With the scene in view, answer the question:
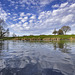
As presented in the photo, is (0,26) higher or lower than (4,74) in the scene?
higher

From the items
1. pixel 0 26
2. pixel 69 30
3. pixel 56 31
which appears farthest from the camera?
pixel 56 31

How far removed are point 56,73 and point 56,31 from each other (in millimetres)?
116543

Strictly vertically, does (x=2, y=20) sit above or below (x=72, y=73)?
above

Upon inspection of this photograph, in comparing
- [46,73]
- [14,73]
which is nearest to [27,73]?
[14,73]

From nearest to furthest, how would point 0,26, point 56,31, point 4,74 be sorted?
point 4,74
point 0,26
point 56,31

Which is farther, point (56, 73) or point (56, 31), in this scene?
point (56, 31)

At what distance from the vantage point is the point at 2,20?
191ft

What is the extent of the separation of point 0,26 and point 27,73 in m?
62.9

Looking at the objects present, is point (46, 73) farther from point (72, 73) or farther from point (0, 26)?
point (0, 26)

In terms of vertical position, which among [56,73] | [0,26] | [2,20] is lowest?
[56,73]

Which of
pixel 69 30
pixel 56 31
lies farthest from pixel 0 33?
pixel 69 30

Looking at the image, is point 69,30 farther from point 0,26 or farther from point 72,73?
point 72,73

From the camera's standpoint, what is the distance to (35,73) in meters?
3.61

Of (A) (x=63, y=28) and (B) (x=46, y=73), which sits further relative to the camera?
(A) (x=63, y=28)
